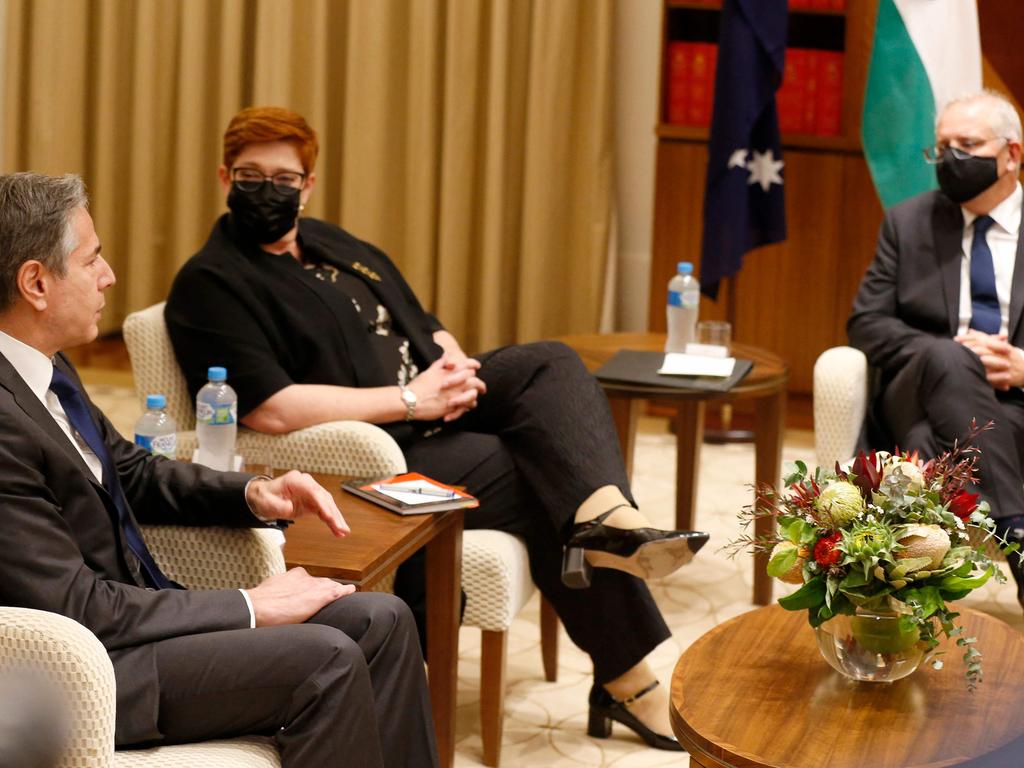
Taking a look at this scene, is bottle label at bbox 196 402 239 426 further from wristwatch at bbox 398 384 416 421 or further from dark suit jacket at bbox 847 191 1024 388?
dark suit jacket at bbox 847 191 1024 388

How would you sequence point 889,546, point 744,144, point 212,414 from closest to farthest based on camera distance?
point 889,546, point 212,414, point 744,144

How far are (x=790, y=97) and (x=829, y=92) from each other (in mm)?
143

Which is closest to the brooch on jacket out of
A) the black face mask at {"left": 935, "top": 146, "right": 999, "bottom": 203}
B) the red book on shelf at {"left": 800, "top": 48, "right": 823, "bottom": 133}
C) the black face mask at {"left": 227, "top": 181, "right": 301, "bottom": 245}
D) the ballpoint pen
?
the black face mask at {"left": 227, "top": 181, "right": 301, "bottom": 245}

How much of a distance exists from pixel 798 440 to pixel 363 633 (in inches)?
134

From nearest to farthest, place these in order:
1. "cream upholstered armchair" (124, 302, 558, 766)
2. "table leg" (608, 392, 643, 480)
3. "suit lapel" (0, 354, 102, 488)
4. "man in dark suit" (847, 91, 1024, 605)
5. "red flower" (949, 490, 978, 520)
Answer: "suit lapel" (0, 354, 102, 488), "red flower" (949, 490, 978, 520), "cream upholstered armchair" (124, 302, 558, 766), "man in dark suit" (847, 91, 1024, 605), "table leg" (608, 392, 643, 480)

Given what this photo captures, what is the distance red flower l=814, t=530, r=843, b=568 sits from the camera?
84.7 inches

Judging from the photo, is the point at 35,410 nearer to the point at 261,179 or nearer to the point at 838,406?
the point at 261,179

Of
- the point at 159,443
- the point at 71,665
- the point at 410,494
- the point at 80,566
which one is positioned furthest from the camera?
the point at 159,443

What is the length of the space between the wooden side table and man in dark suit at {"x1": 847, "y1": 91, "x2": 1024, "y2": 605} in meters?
1.27

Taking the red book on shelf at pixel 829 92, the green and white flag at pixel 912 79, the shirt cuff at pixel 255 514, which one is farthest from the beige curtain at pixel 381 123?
the shirt cuff at pixel 255 514

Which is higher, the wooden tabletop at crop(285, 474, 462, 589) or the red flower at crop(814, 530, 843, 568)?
the red flower at crop(814, 530, 843, 568)

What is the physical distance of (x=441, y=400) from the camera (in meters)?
3.23

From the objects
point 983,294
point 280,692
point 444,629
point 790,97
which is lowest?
point 444,629

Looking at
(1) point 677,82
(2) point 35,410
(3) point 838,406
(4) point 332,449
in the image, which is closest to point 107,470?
(2) point 35,410
